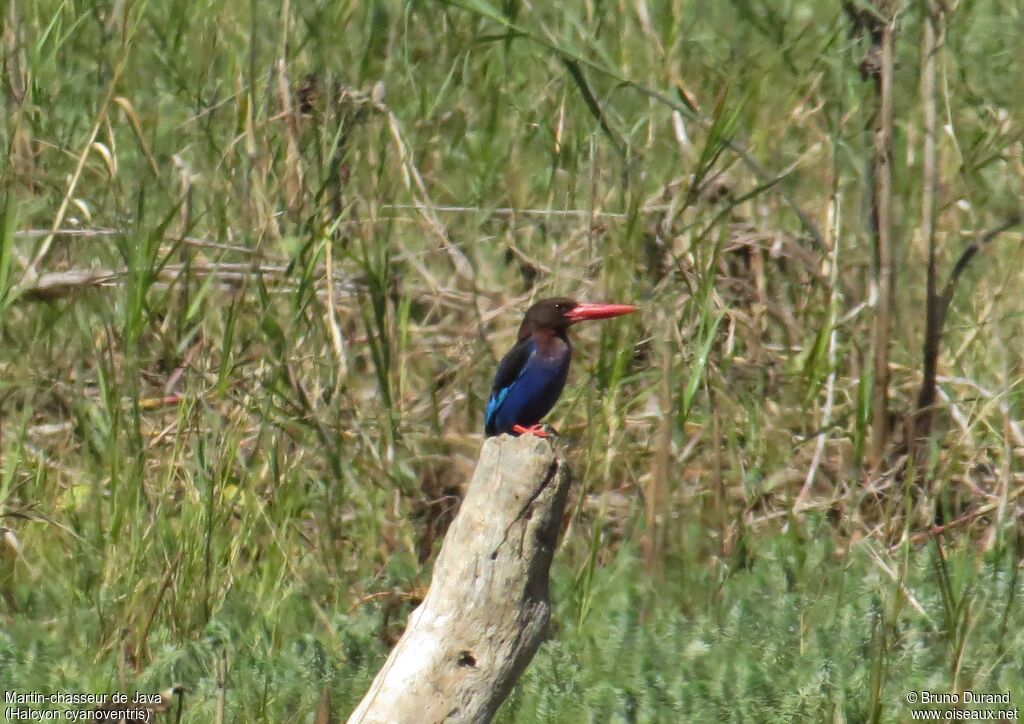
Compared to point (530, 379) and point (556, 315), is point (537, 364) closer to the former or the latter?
point (530, 379)

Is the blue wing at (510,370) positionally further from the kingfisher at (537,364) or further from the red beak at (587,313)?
the red beak at (587,313)

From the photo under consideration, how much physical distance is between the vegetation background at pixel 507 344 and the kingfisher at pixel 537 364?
15 centimetres

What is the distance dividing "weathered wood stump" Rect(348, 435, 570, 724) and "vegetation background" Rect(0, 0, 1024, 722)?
0.74 m

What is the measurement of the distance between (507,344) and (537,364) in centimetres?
80

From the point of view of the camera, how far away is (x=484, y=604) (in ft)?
8.61

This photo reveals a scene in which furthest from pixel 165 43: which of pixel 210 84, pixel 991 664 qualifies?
pixel 991 664

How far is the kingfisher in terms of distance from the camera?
421 centimetres

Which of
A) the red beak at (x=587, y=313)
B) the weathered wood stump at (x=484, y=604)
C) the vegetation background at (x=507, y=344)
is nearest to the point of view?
the weathered wood stump at (x=484, y=604)

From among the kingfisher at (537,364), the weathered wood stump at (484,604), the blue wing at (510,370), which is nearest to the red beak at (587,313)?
the kingfisher at (537,364)

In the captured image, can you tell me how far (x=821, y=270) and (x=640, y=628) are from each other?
4.92 feet

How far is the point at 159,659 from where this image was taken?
3.60 m

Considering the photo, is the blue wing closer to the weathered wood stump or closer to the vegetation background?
the vegetation background

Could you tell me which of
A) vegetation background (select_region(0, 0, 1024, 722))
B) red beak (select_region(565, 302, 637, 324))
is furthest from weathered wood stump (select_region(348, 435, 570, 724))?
red beak (select_region(565, 302, 637, 324))

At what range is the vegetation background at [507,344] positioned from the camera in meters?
3.75
